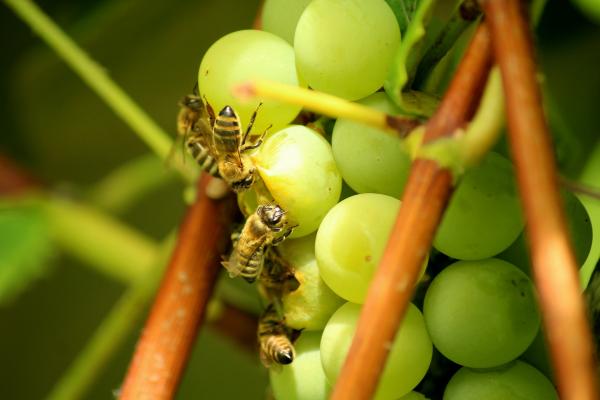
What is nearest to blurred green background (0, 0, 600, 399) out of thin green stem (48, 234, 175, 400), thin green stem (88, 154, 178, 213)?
thin green stem (88, 154, 178, 213)

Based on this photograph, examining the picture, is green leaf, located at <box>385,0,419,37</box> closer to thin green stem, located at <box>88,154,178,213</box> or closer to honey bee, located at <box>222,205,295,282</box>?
honey bee, located at <box>222,205,295,282</box>

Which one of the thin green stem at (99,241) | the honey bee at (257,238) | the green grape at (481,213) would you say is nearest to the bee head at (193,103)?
the honey bee at (257,238)

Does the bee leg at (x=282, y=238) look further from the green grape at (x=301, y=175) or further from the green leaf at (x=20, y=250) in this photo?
the green leaf at (x=20, y=250)

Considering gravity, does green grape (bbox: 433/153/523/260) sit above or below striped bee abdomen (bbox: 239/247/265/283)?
above

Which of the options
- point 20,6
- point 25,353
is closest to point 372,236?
point 20,6

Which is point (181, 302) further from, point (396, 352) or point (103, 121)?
point (103, 121)

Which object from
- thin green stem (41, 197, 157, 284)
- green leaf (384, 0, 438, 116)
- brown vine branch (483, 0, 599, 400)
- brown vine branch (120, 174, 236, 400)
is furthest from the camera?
thin green stem (41, 197, 157, 284)

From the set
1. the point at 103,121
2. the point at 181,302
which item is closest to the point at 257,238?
the point at 181,302
